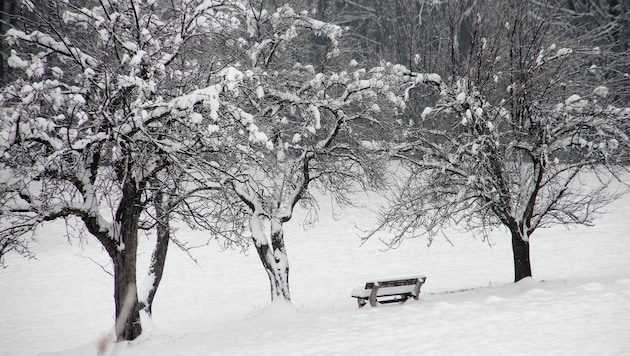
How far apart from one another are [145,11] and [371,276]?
11.7 meters

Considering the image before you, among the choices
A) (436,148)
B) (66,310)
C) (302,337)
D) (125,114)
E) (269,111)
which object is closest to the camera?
(125,114)

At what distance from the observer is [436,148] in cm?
1134

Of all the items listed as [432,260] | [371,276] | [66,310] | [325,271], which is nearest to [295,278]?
[325,271]

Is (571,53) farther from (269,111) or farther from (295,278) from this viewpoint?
(295,278)

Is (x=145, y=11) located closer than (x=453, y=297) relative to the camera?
Yes

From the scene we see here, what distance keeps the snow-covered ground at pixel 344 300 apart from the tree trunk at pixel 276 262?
16.9 inches

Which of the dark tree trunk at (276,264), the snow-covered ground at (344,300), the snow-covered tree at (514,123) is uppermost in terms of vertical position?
the snow-covered tree at (514,123)

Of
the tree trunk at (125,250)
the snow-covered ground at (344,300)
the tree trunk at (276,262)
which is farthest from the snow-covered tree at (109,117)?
→ the tree trunk at (276,262)

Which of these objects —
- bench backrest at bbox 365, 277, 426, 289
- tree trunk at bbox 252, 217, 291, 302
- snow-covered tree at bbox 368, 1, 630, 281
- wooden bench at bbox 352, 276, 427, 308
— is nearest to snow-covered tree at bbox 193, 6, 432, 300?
tree trunk at bbox 252, 217, 291, 302

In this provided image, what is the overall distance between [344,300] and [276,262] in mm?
4110

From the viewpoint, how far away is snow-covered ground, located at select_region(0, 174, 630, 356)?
805cm

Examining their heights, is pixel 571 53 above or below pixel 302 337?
above

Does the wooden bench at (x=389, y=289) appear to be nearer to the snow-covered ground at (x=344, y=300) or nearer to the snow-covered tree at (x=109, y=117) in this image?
the snow-covered ground at (x=344, y=300)

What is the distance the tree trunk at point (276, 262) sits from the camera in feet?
38.0
